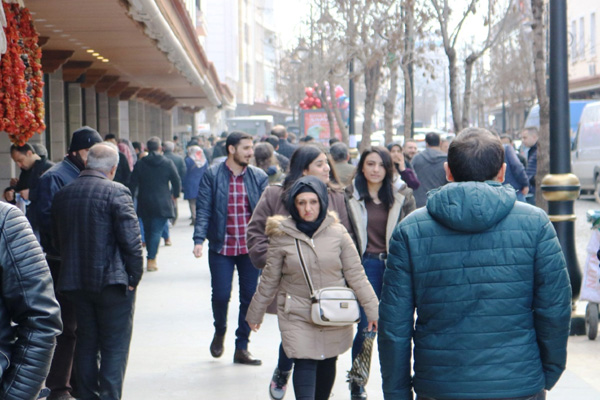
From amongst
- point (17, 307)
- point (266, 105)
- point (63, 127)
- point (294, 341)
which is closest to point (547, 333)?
point (17, 307)

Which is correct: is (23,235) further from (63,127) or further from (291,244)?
(63,127)

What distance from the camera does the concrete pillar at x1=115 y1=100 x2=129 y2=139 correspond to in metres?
25.7

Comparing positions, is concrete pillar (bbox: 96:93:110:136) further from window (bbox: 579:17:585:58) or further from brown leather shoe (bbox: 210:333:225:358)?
window (bbox: 579:17:585:58)

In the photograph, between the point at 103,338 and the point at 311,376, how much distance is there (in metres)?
1.22

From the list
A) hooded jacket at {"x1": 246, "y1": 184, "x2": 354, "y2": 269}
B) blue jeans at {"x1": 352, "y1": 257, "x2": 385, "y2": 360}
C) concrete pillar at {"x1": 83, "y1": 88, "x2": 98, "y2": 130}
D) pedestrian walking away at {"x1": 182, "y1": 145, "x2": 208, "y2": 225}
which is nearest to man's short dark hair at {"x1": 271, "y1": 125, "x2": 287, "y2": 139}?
pedestrian walking away at {"x1": 182, "y1": 145, "x2": 208, "y2": 225}

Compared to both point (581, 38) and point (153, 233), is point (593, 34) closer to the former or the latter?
point (581, 38)

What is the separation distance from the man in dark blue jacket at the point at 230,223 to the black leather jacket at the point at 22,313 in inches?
181

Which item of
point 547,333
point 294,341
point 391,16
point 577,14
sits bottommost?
point 294,341

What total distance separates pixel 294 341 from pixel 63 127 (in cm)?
1191

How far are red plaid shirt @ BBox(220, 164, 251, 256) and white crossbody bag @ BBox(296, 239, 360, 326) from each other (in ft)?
6.69

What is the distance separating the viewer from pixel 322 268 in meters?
5.75

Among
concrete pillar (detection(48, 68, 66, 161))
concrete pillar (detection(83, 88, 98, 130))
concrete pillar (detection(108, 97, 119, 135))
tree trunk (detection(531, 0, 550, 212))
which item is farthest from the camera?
concrete pillar (detection(108, 97, 119, 135))

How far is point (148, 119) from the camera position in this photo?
3219cm

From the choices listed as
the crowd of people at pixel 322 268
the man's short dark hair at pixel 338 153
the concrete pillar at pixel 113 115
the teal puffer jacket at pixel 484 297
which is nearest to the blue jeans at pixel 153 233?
the crowd of people at pixel 322 268
